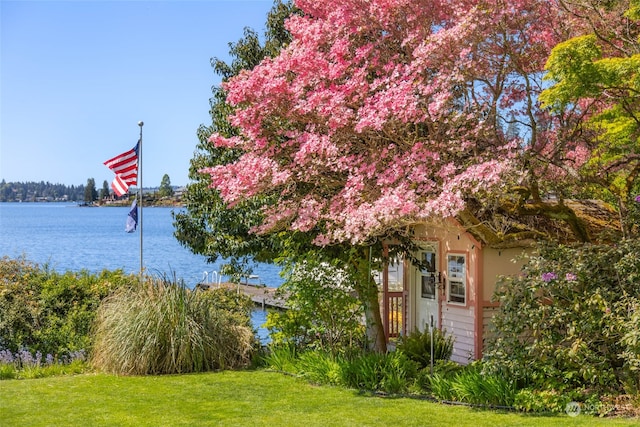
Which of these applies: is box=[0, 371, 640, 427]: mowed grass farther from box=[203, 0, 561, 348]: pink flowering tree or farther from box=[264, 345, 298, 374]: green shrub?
box=[203, 0, 561, 348]: pink flowering tree

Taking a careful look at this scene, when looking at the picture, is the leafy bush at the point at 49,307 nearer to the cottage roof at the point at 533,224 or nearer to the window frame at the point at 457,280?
the window frame at the point at 457,280

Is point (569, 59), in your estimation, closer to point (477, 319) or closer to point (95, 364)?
point (477, 319)

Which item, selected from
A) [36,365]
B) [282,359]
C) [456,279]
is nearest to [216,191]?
[282,359]

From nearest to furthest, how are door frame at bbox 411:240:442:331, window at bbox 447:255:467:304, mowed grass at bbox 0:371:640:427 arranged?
mowed grass at bbox 0:371:640:427
window at bbox 447:255:467:304
door frame at bbox 411:240:442:331

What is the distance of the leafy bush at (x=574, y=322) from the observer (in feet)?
27.5

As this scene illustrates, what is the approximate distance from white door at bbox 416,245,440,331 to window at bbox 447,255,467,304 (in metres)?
0.27

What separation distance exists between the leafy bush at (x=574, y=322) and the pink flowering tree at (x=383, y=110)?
1.28 metres

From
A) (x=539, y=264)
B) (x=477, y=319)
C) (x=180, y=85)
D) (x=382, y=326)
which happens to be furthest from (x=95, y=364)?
(x=180, y=85)

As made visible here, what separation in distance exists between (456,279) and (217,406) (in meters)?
4.64

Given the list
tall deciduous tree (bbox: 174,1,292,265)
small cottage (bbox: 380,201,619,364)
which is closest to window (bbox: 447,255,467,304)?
small cottage (bbox: 380,201,619,364)

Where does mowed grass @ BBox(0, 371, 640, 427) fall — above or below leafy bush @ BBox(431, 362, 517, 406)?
below

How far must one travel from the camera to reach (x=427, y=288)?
40.9 ft

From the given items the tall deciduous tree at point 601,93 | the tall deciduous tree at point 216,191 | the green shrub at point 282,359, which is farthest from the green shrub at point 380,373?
the tall deciduous tree at point 216,191

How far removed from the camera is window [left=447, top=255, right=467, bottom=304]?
11562 mm
